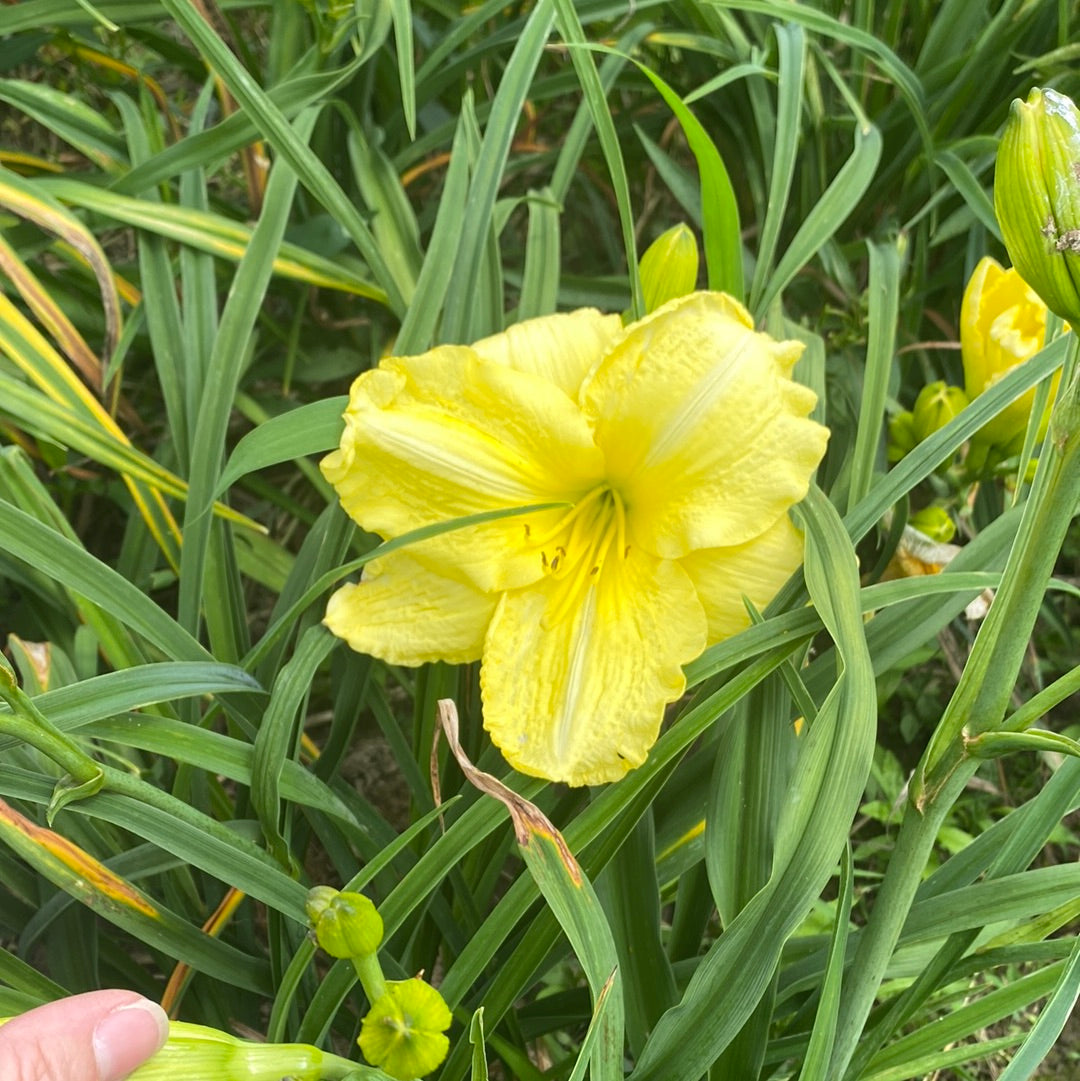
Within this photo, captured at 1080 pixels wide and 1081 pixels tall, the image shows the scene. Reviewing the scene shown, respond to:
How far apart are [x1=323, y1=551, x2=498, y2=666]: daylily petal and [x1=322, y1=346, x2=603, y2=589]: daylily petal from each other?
0.08 ft

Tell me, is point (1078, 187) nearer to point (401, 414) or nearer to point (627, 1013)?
point (401, 414)

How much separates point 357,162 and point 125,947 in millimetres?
957

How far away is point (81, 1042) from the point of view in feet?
1.62

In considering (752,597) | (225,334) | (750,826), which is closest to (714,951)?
(750,826)

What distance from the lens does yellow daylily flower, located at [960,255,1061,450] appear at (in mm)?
901

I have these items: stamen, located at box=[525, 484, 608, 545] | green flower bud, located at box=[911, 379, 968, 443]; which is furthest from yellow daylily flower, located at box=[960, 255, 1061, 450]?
stamen, located at box=[525, 484, 608, 545]

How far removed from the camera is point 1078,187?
1.44ft

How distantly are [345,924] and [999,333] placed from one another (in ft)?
2.62

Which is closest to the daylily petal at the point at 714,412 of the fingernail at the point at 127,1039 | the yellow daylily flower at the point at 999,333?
the yellow daylily flower at the point at 999,333

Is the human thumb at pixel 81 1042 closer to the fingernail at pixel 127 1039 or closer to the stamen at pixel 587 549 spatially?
the fingernail at pixel 127 1039

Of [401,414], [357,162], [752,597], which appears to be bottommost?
[752,597]

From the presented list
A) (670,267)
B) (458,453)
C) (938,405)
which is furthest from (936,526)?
(458,453)

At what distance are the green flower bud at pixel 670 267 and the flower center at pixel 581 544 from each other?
0.17 metres

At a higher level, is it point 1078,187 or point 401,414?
point 1078,187
